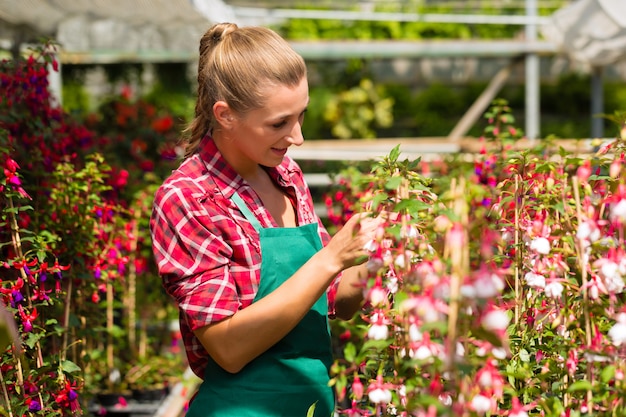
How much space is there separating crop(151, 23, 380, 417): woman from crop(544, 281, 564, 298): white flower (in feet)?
1.27

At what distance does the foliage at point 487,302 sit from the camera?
1241mm

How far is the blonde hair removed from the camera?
186cm

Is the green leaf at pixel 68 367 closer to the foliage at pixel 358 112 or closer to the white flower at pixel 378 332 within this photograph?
the white flower at pixel 378 332

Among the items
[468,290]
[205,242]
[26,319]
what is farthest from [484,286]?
[26,319]

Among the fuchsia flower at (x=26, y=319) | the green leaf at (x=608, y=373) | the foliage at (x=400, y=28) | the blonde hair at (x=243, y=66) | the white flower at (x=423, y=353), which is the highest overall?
the foliage at (x=400, y=28)

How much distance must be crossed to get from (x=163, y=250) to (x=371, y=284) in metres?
0.58

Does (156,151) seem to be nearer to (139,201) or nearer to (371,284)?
(139,201)

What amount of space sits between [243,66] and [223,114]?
12 centimetres

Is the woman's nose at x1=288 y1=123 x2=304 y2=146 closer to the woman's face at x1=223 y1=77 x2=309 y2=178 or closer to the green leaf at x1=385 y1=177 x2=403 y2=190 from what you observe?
the woman's face at x1=223 y1=77 x2=309 y2=178

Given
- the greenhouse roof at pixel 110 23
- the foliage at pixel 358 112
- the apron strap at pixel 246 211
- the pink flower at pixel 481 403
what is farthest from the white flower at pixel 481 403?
the foliage at pixel 358 112

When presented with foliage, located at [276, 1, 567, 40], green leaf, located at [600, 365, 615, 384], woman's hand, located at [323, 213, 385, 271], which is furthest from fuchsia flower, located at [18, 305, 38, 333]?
foliage, located at [276, 1, 567, 40]

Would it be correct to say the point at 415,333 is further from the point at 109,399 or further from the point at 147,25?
the point at 147,25

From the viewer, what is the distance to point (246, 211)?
1915 mm

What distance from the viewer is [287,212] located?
2.11 metres
